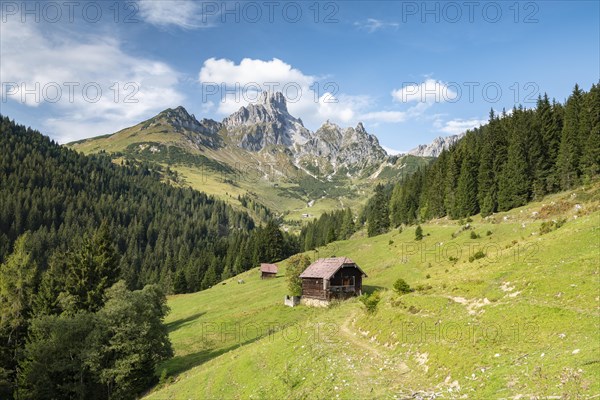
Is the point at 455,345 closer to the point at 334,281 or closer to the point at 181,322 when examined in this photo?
the point at 334,281

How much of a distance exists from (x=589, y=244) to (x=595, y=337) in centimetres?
1521

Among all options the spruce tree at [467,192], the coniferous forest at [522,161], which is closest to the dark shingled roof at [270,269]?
the coniferous forest at [522,161]

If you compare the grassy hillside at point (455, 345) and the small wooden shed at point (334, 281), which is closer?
the grassy hillside at point (455, 345)

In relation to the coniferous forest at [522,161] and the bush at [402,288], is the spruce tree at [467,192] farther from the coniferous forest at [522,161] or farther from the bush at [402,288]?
the bush at [402,288]

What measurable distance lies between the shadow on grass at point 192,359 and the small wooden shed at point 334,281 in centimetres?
1706

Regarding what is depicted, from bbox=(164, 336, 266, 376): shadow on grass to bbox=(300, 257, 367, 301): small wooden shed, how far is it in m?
17.1

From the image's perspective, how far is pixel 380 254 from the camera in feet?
279

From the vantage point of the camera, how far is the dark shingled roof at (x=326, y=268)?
62000 mm

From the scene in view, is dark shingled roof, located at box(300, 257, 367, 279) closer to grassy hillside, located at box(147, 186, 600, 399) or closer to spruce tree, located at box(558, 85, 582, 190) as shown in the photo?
grassy hillside, located at box(147, 186, 600, 399)

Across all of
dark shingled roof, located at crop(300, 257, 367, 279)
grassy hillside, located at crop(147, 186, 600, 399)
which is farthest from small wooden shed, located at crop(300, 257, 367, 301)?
grassy hillside, located at crop(147, 186, 600, 399)

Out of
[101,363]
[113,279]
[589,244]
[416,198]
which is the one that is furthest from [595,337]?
[416,198]

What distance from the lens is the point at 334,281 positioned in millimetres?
62406

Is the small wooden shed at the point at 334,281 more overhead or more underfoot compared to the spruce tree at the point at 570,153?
more underfoot

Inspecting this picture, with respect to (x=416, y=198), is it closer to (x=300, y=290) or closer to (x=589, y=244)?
(x=300, y=290)
